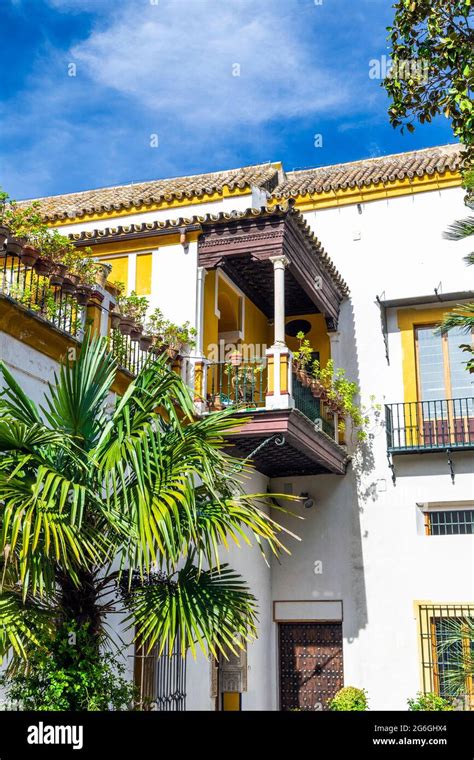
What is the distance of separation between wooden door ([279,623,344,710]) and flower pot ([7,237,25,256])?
8.65m

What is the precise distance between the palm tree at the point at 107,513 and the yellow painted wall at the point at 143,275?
6.77 m

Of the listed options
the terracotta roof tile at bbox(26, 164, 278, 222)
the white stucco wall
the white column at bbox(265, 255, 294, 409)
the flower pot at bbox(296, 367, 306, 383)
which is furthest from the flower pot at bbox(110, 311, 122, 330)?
the terracotta roof tile at bbox(26, 164, 278, 222)

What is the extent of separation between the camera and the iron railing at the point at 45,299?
827 centimetres

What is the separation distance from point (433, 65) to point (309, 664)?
31.0 ft

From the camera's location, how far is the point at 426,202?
49.7ft

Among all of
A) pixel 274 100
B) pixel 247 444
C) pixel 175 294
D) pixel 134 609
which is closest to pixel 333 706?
pixel 247 444

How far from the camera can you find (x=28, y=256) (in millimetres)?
8031

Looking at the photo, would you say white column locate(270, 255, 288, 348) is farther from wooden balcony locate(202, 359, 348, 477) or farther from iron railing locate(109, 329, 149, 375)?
iron railing locate(109, 329, 149, 375)

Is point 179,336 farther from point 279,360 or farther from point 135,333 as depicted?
point 135,333

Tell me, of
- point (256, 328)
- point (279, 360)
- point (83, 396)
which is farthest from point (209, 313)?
point (83, 396)

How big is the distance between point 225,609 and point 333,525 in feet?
28.8

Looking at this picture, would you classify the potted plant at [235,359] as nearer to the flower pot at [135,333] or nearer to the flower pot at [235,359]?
the flower pot at [235,359]

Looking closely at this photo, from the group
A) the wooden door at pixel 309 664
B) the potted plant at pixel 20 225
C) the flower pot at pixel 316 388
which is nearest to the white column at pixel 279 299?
the flower pot at pixel 316 388

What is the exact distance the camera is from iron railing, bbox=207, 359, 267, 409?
39.4ft
